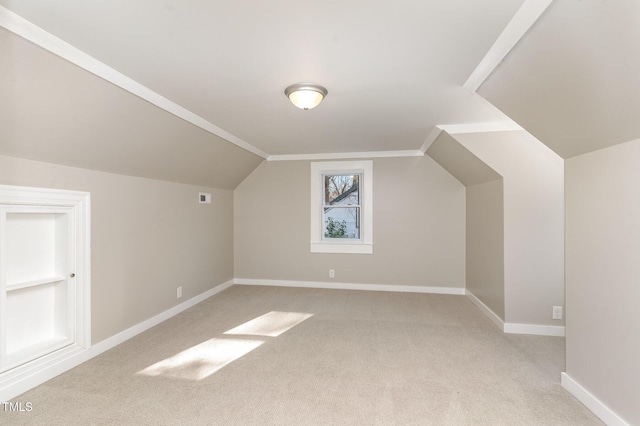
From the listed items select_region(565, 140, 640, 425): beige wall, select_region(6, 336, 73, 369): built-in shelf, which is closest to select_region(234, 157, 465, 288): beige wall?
select_region(565, 140, 640, 425): beige wall

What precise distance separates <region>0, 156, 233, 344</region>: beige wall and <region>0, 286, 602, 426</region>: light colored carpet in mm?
371

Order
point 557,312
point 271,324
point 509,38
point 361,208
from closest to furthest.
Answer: point 509,38
point 557,312
point 271,324
point 361,208

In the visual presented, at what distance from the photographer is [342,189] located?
5.25m

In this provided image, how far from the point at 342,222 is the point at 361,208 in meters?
0.43

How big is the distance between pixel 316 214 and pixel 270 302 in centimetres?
162

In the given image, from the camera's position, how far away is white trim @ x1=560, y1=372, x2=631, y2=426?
1784 mm

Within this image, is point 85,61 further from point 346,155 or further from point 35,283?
point 346,155

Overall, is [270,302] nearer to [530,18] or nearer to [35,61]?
[35,61]

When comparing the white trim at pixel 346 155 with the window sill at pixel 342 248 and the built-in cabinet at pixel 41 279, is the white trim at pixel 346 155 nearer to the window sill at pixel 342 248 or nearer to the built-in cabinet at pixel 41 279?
the window sill at pixel 342 248

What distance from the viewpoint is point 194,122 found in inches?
121

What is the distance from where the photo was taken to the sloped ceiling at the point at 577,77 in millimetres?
1249

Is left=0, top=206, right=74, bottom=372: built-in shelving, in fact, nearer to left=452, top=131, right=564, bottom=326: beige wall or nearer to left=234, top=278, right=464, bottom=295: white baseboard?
left=234, top=278, right=464, bottom=295: white baseboard

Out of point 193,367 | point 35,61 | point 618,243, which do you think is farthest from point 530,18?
point 193,367

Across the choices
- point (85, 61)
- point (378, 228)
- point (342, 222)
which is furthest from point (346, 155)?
point (85, 61)
